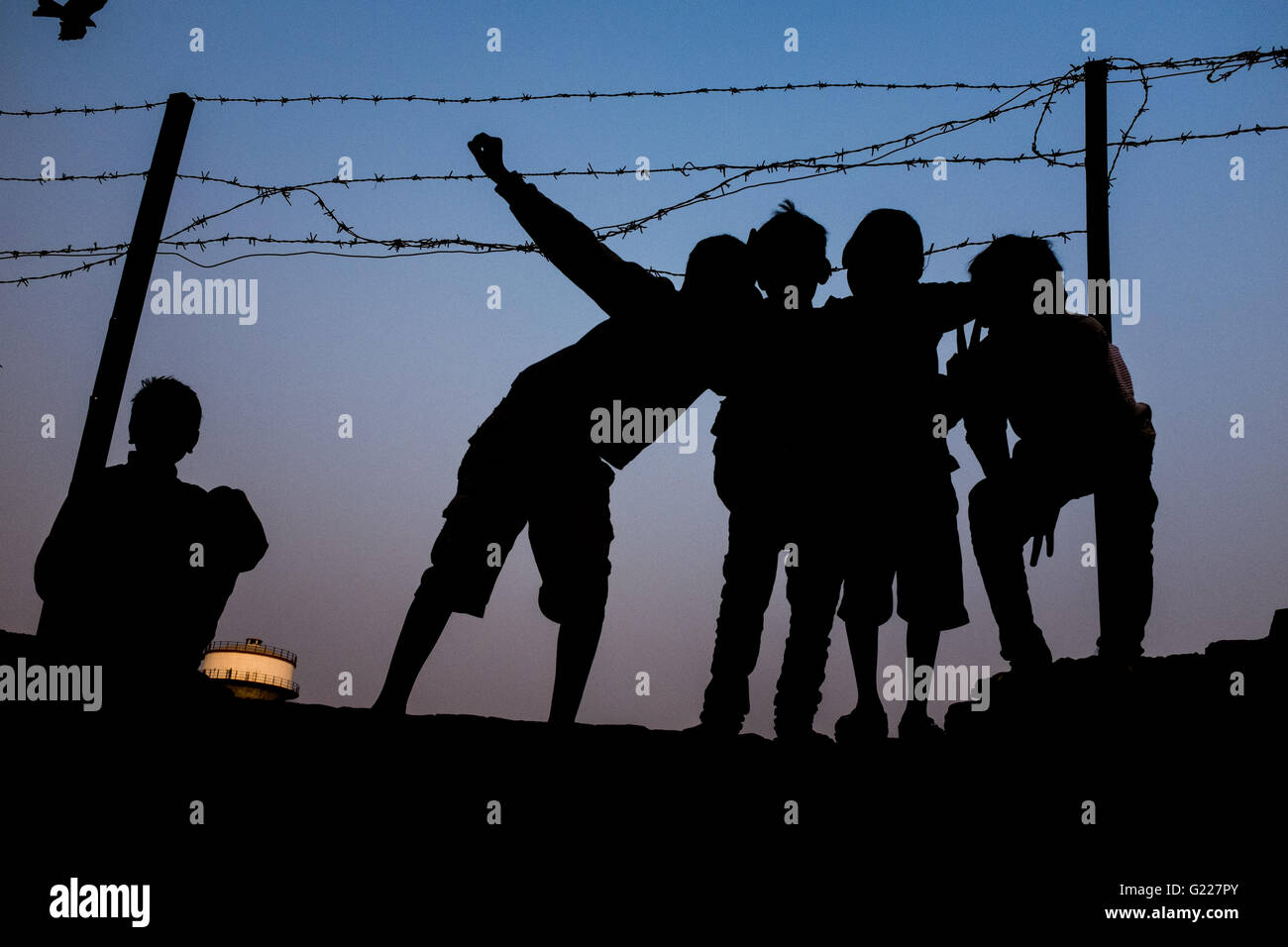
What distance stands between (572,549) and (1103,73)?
115 inches

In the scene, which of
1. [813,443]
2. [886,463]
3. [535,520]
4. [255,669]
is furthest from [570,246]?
[255,669]

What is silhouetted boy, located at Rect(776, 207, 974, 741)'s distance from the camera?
3.01 meters

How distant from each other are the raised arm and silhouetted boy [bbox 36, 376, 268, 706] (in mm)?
1109

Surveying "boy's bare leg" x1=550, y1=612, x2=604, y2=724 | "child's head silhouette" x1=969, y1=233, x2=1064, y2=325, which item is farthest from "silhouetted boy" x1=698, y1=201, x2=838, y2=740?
"child's head silhouette" x1=969, y1=233, x2=1064, y2=325

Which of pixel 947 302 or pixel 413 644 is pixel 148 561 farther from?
pixel 947 302

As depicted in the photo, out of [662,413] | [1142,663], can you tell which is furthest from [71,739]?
[1142,663]

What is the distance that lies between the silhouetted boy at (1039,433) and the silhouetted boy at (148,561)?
2265mm

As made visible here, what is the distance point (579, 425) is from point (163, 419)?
3.92 feet

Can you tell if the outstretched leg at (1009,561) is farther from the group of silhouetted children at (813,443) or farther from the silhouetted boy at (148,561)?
the silhouetted boy at (148,561)

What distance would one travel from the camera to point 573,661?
302 centimetres

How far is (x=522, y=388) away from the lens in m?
3.06
